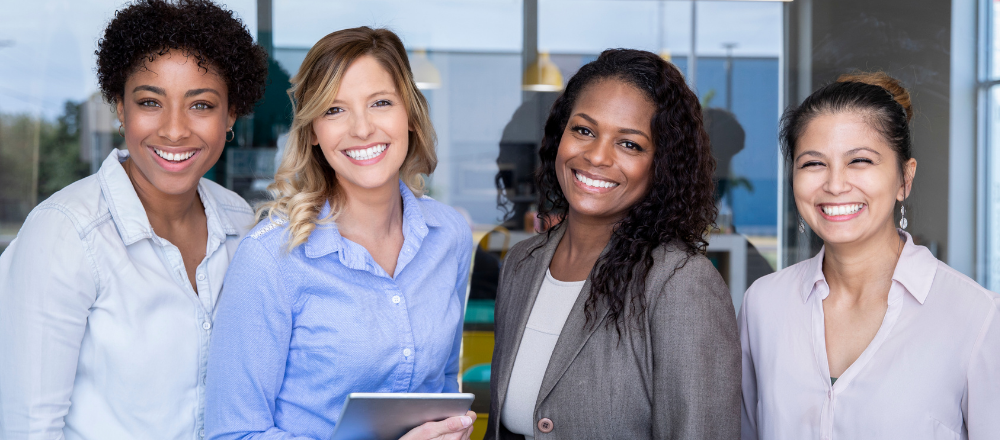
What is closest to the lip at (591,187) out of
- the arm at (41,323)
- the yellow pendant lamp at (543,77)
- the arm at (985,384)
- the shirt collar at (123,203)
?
the arm at (985,384)

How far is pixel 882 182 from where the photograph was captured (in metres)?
1.81

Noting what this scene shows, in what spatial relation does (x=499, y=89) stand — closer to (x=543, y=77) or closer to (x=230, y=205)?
(x=543, y=77)

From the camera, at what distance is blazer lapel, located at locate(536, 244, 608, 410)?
1.76 m

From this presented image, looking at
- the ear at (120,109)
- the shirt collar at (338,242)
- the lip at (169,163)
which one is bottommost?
the shirt collar at (338,242)

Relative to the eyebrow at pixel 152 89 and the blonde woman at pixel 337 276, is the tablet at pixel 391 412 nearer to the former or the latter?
the blonde woman at pixel 337 276

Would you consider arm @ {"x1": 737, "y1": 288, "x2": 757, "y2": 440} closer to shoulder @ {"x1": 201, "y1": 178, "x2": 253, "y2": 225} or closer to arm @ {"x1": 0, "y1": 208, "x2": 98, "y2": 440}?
shoulder @ {"x1": 201, "y1": 178, "x2": 253, "y2": 225}

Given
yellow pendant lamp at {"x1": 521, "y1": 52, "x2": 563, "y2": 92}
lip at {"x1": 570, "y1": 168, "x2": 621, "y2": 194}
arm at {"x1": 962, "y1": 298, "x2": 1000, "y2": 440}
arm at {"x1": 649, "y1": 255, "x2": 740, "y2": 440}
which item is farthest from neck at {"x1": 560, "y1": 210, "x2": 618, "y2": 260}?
yellow pendant lamp at {"x1": 521, "y1": 52, "x2": 563, "y2": 92}

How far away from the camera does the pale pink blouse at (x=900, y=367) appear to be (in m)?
1.65

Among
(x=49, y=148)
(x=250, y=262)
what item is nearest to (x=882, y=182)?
(x=250, y=262)

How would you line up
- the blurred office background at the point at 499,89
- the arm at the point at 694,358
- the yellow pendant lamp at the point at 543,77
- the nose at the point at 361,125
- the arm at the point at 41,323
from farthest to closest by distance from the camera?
1. the yellow pendant lamp at the point at 543,77
2. the blurred office background at the point at 499,89
3. the nose at the point at 361,125
4. the arm at the point at 41,323
5. the arm at the point at 694,358

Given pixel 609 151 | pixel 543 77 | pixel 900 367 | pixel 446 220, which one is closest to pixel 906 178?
pixel 900 367

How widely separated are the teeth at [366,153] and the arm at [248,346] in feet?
1.08

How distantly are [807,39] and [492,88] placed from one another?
1919 millimetres

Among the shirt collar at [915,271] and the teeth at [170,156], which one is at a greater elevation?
the teeth at [170,156]
